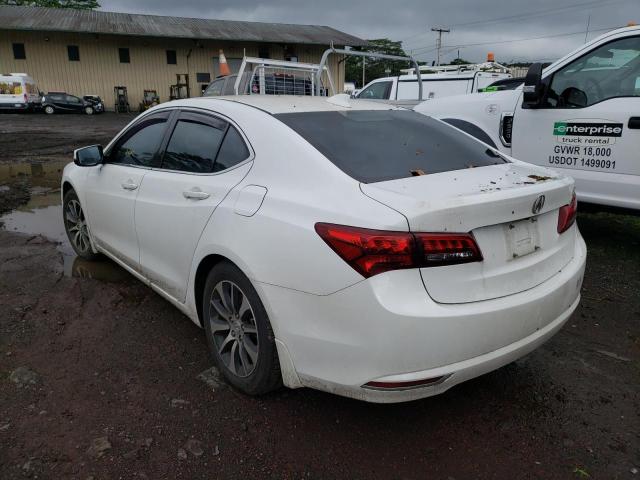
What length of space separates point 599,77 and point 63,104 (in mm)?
32338

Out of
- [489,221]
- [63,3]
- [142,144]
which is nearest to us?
[489,221]

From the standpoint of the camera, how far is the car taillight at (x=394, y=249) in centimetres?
199

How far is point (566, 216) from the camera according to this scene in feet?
8.66

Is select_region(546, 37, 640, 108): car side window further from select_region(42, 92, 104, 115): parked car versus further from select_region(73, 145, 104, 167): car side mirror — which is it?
select_region(42, 92, 104, 115): parked car

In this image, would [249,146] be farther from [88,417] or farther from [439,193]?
[88,417]

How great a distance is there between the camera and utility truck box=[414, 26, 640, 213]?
447 centimetres

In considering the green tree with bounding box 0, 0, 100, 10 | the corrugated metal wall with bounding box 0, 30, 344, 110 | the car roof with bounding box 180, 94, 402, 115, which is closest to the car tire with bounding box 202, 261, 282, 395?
the car roof with bounding box 180, 94, 402, 115

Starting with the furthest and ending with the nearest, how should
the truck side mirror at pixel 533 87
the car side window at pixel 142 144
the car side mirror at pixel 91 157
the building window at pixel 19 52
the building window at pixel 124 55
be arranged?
the building window at pixel 124 55 < the building window at pixel 19 52 < the truck side mirror at pixel 533 87 < the car side mirror at pixel 91 157 < the car side window at pixel 142 144

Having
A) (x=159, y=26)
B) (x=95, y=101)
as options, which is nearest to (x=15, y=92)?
(x=95, y=101)

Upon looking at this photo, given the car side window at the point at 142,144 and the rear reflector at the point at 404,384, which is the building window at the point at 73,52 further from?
the rear reflector at the point at 404,384

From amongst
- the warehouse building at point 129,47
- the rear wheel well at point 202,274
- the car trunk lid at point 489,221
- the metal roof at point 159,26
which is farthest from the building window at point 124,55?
the car trunk lid at point 489,221

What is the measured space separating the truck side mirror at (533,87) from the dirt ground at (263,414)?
2187 millimetres

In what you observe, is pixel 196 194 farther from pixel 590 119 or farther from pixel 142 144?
pixel 590 119

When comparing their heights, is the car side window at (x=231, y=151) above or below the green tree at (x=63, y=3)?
below
